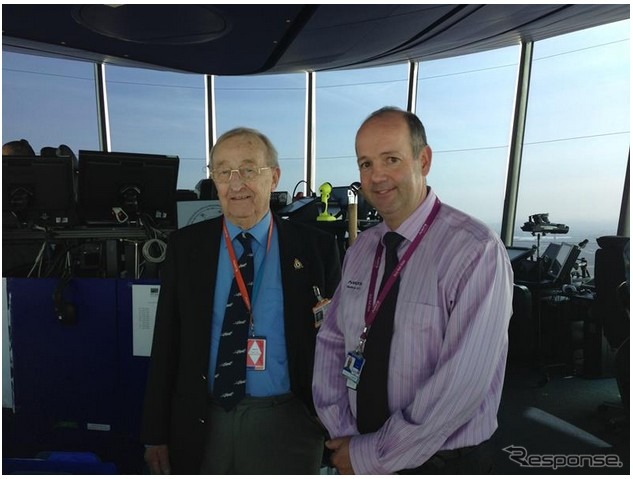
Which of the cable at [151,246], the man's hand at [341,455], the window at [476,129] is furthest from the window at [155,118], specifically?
the man's hand at [341,455]

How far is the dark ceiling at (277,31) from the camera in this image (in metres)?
6.03

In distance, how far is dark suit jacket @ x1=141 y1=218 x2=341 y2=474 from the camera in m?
1.46

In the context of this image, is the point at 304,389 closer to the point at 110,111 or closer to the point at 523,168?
the point at 523,168

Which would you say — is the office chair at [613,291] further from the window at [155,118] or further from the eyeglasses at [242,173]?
the window at [155,118]

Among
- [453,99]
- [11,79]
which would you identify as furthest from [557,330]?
[11,79]

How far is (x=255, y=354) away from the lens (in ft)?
4.81

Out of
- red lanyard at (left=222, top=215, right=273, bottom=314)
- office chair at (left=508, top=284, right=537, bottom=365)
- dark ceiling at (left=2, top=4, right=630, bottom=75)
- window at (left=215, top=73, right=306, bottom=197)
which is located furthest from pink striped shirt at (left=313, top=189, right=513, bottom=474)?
window at (left=215, top=73, right=306, bottom=197)

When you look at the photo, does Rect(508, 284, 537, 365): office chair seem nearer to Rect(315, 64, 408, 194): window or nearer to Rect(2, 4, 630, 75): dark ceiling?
Rect(2, 4, 630, 75): dark ceiling

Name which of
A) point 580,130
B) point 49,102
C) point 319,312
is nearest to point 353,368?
point 319,312

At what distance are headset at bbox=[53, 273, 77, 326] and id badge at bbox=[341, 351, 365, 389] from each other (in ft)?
5.36

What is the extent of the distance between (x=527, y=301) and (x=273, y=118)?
5212 millimetres

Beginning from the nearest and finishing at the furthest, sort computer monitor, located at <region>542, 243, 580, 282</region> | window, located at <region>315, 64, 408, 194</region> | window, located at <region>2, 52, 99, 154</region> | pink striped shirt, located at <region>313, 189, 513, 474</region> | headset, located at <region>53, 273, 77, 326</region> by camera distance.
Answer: pink striped shirt, located at <region>313, 189, 513, 474</region> → headset, located at <region>53, 273, 77, 326</region> → computer monitor, located at <region>542, 243, 580, 282</region> → window, located at <region>2, 52, 99, 154</region> → window, located at <region>315, 64, 408, 194</region>

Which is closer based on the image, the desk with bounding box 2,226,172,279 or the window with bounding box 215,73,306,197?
the desk with bounding box 2,226,172,279

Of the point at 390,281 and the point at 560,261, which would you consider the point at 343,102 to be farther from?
the point at 390,281
